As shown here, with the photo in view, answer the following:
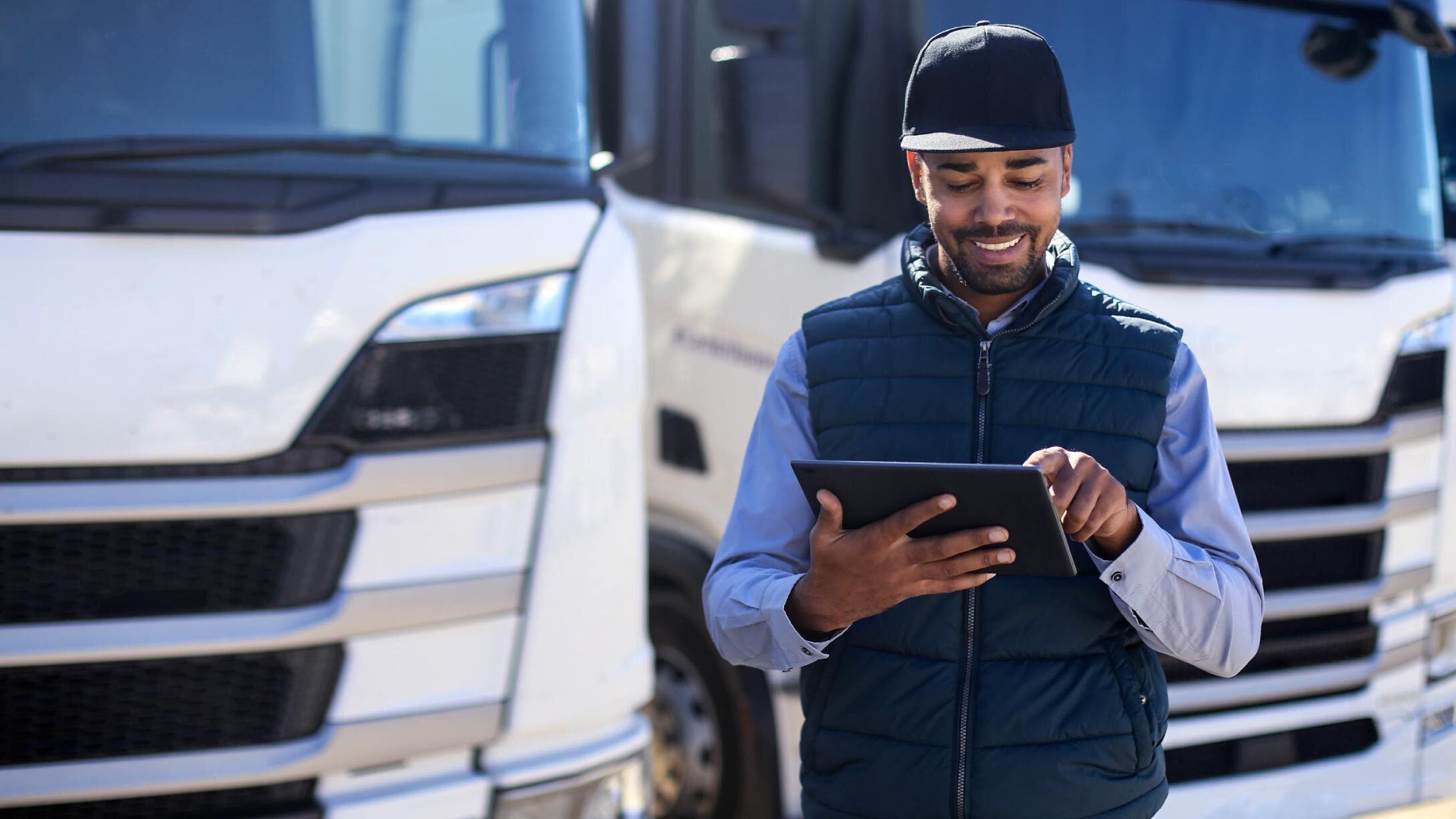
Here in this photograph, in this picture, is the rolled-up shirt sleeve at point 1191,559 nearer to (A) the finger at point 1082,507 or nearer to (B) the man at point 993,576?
(B) the man at point 993,576

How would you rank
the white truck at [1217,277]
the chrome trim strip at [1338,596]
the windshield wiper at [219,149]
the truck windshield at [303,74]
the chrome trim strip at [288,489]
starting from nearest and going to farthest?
the chrome trim strip at [288,489] < the windshield wiper at [219,149] < the truck windshield at [303,74] < the white truck at [1217,277] < the chrome trim strip at [1338,596]

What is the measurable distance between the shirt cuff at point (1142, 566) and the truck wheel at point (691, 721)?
2.61 metres

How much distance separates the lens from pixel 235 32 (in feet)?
10.9

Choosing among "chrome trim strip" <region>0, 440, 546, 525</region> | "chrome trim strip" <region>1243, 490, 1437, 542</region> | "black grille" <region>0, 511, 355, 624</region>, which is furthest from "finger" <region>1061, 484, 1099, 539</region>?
"chrome trim strip" <region>1243, 490, 1437, 542</region>

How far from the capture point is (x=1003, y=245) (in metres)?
2.14

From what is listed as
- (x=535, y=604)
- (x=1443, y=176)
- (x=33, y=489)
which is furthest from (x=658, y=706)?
(x=1443, y=176)

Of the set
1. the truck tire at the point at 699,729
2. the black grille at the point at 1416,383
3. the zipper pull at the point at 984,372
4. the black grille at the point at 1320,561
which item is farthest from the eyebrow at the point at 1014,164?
the black grille at the point at 1416,383

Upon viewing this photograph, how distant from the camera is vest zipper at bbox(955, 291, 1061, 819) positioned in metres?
2.01

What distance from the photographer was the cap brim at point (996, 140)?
203 centimetres

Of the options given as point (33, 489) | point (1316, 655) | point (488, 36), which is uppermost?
point (488, 36)

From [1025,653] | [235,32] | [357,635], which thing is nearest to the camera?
[1025,653]

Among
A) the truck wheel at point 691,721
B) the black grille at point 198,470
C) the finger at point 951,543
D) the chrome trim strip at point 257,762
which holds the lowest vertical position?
the truck wheel at point 691,721

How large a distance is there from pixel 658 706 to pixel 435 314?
209 centimetres

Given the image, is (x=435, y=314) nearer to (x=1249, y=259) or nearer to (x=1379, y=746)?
(x=1249, y=259)
